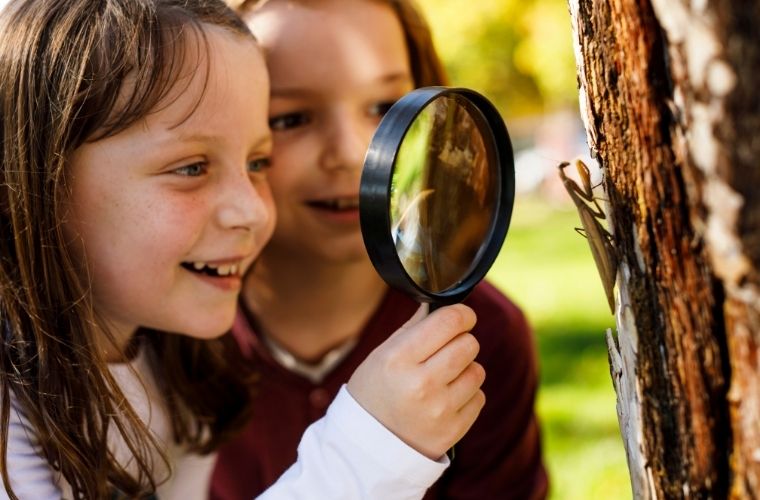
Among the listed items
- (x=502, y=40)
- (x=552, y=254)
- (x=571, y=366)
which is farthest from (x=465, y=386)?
(x=502, y=40)

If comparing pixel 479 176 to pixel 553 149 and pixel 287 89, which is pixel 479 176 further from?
pixel 553 149

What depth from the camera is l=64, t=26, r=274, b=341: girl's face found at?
1621 mm

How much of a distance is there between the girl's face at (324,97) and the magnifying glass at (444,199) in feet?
2.49

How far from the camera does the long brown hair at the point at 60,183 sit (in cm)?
158

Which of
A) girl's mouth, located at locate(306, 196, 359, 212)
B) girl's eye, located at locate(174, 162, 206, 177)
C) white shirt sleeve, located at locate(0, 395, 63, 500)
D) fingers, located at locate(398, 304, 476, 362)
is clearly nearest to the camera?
fingers, located at locate(398, 304, 476, 362)

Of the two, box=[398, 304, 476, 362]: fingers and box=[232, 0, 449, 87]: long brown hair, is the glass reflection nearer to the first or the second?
box=[398, 304, 476, 362]: fingers

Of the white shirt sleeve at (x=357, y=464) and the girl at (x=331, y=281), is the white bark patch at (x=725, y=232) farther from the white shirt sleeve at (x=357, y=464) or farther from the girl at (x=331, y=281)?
the girl at (x=331, y=281)

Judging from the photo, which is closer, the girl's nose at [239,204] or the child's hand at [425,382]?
the child's hand at [425,382]

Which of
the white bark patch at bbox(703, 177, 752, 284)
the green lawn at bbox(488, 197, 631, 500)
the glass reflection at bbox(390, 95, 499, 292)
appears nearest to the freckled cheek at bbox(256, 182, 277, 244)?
the glass reflection at bbox(390, 95, 499, 292)

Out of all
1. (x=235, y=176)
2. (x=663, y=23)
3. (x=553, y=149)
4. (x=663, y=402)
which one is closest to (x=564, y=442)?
(x=235, y=176)

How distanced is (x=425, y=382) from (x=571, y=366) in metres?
3.58

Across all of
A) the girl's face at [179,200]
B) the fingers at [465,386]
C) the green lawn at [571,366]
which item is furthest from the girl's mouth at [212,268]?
the green lawn at [571,366]

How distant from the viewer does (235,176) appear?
1.71 metres

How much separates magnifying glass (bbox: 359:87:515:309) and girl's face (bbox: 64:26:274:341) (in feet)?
1.53
